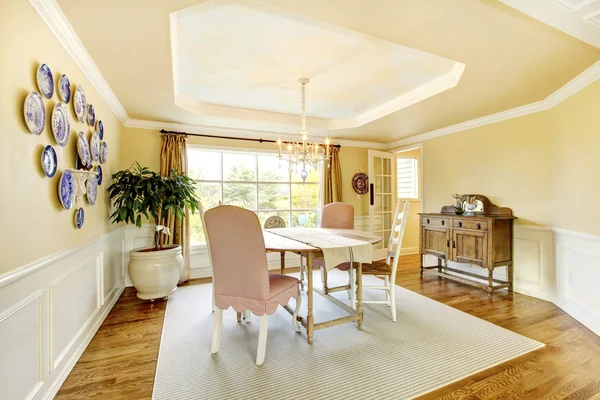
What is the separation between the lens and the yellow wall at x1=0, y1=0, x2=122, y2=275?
1.31 metres

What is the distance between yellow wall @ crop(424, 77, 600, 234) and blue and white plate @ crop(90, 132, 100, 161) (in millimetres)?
4422

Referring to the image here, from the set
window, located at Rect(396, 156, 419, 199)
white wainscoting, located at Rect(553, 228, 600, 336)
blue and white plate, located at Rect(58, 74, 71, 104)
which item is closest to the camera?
blue and white plate, located at Rect(58, 74, 71, 104)

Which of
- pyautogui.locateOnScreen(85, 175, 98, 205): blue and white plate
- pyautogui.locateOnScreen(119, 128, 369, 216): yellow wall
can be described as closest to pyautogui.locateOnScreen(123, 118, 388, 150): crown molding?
pyautogui.locateOnScreen(119, 128, 369, 216): yellow wall

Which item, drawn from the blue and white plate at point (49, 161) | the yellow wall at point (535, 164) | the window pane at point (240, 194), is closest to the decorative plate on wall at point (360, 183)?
the yellow wall at point (535, 164)

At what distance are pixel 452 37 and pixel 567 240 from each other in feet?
8.20

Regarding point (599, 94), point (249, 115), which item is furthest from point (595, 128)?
point (249, 115)

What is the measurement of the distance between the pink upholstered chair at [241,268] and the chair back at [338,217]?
180cm

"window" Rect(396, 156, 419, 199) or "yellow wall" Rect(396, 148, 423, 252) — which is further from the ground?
"window" Rect(396, 156, 419, 199)

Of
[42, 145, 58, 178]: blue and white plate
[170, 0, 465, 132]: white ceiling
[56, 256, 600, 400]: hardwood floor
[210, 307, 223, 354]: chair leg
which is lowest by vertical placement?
[56, 256, 600, 400]: hardwood floor

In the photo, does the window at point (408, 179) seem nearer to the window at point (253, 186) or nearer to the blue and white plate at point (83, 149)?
the window at point (253, 186)

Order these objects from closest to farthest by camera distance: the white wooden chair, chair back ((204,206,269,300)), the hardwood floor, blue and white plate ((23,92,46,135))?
blue and white plate ((23,92,46,135)) → the hardwood floor → chair back ((204,206,269,300)) → the white wooden chair

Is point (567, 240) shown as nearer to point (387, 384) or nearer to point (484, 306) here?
point (484, 306)

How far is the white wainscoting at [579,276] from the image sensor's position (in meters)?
2.55

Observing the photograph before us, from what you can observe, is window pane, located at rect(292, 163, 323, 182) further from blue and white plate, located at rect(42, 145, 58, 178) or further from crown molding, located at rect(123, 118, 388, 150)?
blue and white plate, located at rect(42, 145, 58, 178)
